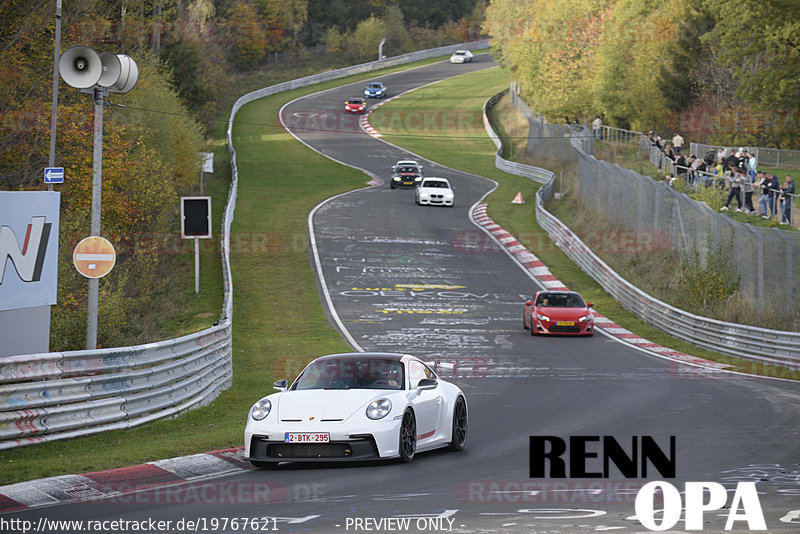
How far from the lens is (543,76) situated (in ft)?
271

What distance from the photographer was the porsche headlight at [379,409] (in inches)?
448

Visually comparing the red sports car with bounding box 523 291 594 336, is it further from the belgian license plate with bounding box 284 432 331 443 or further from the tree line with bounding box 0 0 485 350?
the belgian license plate with bounding box 284 432 331 443

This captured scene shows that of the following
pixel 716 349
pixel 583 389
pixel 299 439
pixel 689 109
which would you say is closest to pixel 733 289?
pixel 716 349

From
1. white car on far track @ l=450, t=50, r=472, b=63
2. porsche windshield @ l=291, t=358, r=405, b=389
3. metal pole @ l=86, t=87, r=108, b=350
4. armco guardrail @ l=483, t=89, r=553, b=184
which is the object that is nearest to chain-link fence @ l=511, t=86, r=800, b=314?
armco guardrail @ l=483, t=89, r=553, b=184

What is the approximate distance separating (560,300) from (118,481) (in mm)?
20988

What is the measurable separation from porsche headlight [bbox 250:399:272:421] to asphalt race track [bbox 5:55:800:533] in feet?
2.11

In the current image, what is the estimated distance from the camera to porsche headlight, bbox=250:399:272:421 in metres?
11.6

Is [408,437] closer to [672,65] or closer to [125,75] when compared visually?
[125,75]

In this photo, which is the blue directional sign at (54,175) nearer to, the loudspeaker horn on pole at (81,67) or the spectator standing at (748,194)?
the loudspeaker horn on pole at (81,67)

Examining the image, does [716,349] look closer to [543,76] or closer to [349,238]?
[349,238]

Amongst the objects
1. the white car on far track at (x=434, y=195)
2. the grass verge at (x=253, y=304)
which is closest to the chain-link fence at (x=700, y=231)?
the white car on far track at (x=434, y=195)

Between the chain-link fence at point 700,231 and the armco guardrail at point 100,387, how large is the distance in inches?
576

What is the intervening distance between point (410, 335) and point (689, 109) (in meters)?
40.6

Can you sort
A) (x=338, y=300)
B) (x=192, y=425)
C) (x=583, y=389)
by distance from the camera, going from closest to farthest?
(x=192, y=425)
(x=583, y=389)
(x=338, y=300)
